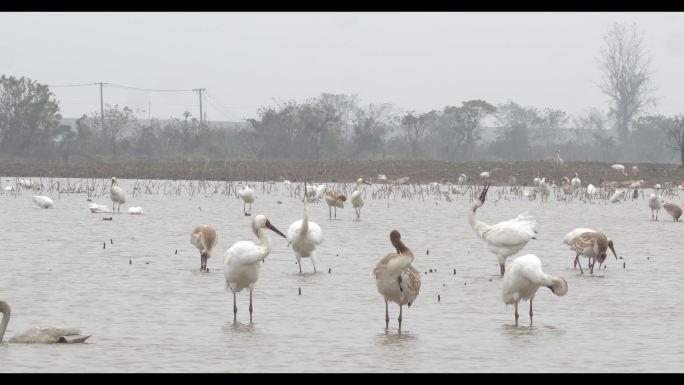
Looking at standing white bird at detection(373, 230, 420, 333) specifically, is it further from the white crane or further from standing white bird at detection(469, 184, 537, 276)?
the white crane

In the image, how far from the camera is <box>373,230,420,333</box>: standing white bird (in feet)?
36.5

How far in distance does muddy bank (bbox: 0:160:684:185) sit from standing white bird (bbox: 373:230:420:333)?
117 ft

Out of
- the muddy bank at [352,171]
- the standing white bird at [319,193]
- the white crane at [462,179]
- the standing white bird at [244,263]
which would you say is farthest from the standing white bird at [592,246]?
Answer: the muddy bank at [352,171]

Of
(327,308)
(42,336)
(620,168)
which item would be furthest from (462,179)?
(42,336)

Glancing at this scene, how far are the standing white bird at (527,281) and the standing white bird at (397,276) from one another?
3.09ft

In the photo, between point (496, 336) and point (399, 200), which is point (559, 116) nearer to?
point (399, 200)

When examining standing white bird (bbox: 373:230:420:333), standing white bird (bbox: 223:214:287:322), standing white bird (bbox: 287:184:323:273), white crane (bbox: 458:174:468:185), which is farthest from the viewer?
white crane (bbox: 458:174:468:185)

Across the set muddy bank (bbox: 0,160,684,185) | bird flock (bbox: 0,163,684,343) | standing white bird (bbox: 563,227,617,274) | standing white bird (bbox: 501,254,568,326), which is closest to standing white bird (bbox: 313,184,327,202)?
bird flock (bbox: 0,163,684,343)

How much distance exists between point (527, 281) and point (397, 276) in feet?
4.24

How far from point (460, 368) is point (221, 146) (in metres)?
62.2

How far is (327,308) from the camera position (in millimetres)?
12742

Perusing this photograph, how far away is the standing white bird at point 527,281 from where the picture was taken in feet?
37.7

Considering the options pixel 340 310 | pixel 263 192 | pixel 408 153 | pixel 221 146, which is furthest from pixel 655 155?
pixel 340 310

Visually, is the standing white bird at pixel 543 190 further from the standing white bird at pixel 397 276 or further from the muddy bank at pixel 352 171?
the standing white bird at pixel 397 276
